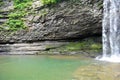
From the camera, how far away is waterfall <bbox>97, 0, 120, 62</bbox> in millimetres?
15312

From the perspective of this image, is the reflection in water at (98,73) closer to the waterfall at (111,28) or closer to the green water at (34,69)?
the green water at (34,69)

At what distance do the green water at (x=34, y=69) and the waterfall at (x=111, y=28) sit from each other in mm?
3660

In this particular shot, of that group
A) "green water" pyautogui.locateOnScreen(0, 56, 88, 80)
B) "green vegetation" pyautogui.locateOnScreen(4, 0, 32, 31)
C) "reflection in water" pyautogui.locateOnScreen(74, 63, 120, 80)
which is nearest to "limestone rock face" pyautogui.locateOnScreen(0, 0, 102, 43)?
"green vegetation" pyautogui.locateOnScreen(4, 0, 32, 31)

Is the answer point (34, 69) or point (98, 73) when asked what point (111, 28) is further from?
point (98, 73)

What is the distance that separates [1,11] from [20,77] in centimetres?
853

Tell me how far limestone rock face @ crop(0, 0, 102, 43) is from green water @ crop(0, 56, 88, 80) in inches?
100

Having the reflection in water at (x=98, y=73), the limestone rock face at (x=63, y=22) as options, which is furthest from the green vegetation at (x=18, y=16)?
the reflection in water at (x=98, y=73)

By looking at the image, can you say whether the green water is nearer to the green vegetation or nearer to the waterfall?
the green vegetation

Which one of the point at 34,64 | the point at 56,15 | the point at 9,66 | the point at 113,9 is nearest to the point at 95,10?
the point at 113,9

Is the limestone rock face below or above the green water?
above

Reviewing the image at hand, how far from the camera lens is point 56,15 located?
16.2 meters

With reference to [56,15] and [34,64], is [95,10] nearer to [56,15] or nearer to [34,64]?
[56,15]

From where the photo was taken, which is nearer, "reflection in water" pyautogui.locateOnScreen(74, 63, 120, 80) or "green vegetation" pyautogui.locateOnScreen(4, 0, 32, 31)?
"reflection in water" pyautogui.locateOnScreen(74, 63, 120, 80)

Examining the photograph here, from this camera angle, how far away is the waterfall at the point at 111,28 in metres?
15.3
